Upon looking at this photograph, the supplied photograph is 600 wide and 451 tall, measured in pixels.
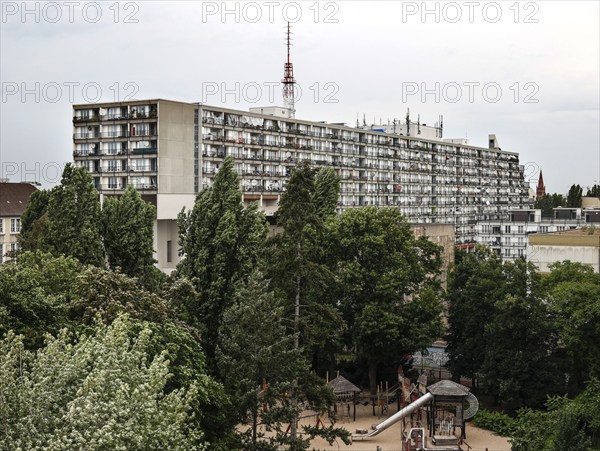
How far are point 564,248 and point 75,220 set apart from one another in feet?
128

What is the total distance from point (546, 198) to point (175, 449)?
13167 cm

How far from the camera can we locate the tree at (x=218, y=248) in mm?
48219

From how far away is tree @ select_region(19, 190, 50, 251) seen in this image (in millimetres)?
58938

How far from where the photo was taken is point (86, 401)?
2203cm

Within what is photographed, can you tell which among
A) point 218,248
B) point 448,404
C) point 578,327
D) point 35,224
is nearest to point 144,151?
point 35,224

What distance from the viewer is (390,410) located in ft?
185

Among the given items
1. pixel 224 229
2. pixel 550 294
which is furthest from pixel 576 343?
pixel 224 229

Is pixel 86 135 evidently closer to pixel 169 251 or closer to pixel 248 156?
pixel 169 251

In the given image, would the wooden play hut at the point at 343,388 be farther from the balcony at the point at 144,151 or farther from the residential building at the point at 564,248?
the balcony at the point at 144,151

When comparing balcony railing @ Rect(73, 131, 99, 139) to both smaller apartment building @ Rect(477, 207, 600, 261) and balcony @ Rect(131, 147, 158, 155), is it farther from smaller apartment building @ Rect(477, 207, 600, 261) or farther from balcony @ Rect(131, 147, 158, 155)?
smaller apartment building @ Rect(477, 207, 600, 261)

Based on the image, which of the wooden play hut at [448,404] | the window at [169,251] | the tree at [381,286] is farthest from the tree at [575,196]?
the wooden play hut at [448,404]

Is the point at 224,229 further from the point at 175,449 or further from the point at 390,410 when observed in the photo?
the point at 175,449

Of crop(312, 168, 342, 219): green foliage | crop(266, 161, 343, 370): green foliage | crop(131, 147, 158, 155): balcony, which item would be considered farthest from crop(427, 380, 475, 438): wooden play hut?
crop(131, 147, 158, 155): balcony

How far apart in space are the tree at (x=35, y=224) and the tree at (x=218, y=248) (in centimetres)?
1194
